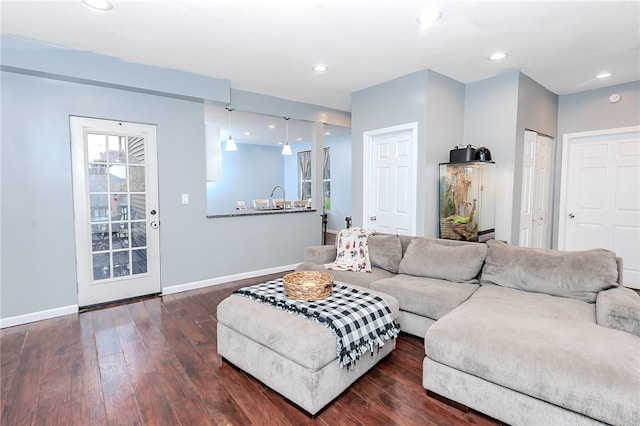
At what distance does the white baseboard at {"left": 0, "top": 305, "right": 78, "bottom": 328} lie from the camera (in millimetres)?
3188

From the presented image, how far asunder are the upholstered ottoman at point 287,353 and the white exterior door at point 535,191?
121 inches

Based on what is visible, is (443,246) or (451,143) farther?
(451,143)

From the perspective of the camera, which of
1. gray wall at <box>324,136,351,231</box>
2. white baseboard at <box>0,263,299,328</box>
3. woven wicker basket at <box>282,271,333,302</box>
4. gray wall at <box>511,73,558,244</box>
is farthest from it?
gray wall at <box>324,136,351,231</box>

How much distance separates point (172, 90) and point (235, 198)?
6.09 m

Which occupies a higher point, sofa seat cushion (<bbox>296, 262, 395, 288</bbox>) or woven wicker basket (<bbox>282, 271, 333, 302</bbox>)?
woven wicker basket (<bbox>282, 271, 333, 302</bbox>)

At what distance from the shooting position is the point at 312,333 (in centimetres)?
192

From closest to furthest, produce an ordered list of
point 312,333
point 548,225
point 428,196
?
1. point 312,333
2. point 428,196
3. point 548,225

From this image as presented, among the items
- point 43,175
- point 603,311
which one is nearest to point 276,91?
point 43,175

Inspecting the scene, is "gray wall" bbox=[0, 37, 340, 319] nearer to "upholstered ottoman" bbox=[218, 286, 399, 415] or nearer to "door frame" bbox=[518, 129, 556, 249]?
"upholstered ottoman" bbox=[218, 286, 399, 415]

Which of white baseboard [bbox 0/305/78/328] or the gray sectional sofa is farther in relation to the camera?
white baseboard [bbox 0/305/78/328]

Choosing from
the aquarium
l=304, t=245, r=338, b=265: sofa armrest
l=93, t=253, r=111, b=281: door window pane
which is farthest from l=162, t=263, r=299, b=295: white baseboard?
the aquarium

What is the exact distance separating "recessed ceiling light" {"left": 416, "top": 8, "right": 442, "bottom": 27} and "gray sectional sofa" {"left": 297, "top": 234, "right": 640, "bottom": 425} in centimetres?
196

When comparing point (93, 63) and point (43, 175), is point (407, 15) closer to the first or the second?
point (93, 63)

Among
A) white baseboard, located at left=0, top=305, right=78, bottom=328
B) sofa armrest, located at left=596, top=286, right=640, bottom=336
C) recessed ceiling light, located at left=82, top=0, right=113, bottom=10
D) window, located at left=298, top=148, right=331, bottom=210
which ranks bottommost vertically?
white baseboard, located at left=0, top=305, right=78, bottom=328
